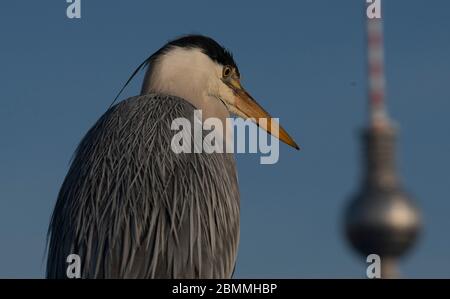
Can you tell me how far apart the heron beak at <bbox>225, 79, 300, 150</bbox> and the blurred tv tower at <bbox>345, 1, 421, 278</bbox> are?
42430 millimetres

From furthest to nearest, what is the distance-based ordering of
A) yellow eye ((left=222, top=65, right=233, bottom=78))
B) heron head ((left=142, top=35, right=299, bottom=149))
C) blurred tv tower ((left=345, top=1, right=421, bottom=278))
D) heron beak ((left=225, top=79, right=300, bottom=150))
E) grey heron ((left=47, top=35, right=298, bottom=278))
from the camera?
blurred tv tower ((left=345, top=1, right=421, bottom=278)), heron beak ((left=225, top=79, right=300, bottom=150)), yellow eye ((left=222, top=65, right=233, bottom=78)), heron head ((left=142, top=35, right=299, bottom=149)), grey heron ((left=47, top=35, right=298, bottom=278))

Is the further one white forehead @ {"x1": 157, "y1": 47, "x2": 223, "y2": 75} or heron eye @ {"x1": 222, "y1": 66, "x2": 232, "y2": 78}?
heron eye @ {"x1": 222, "y1": 66, "x2": 232, "y2": 78}

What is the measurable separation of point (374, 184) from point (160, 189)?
50937 mm

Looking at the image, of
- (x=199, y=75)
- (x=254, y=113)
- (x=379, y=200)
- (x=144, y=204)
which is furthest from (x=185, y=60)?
(x=379, y=200)

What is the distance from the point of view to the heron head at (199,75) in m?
5.61

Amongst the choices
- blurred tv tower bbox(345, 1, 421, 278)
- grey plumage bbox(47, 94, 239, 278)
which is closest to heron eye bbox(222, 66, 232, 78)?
grey plumage bbox(47, 94, 239, 278)

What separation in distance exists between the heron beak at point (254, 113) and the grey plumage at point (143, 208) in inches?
49.2

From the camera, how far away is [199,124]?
5.06m

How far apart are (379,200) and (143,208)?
50.1 m

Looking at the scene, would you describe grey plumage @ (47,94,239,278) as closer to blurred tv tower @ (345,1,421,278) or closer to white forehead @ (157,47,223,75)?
white forehead @ (157,47,223,75)

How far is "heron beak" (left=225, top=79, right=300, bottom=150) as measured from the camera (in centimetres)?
621

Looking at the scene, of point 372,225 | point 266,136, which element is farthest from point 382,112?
point 266,136

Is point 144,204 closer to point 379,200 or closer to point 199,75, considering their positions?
point 199,75
